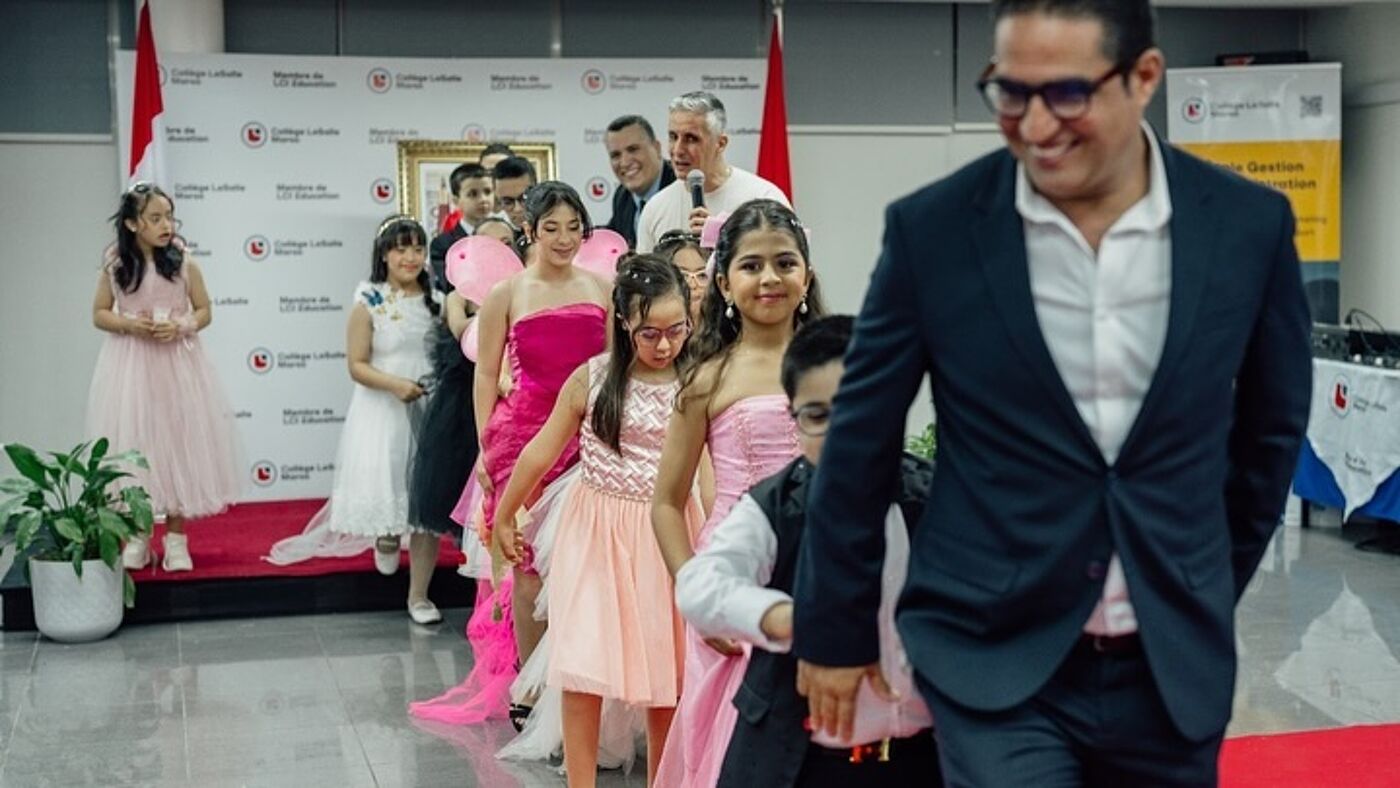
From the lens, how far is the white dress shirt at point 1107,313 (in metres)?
1.91

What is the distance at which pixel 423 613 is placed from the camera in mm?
6789

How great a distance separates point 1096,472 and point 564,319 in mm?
3231

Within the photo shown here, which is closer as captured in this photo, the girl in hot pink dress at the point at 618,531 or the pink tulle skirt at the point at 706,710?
the pink tulle skirt at the point at 706,710

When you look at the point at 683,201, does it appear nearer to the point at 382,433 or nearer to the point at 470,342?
the point at 470,342

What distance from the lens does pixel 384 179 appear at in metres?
8.96

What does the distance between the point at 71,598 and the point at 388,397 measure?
132 centimetres

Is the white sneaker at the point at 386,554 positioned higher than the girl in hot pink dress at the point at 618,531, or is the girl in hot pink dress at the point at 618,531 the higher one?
the girl in hot pink dress at the point at 618,531

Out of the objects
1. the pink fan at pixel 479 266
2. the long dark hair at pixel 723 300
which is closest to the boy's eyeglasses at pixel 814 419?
the long dark hair at pixel 723 300

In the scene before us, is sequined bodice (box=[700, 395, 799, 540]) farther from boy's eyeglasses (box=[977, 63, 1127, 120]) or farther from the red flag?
the red flag

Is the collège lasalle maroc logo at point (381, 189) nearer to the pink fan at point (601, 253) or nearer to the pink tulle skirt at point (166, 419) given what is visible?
the pink tulle skirt at point (166, 419)

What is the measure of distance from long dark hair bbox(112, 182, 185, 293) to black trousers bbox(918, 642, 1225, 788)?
539 cm

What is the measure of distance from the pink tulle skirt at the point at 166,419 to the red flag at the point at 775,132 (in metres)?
3.22

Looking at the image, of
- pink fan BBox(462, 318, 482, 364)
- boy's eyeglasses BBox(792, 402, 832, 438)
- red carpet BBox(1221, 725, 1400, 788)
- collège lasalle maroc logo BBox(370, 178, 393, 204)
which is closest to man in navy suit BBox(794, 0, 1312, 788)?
boy's eyeglasses BBox(792, 402, 832, 438)

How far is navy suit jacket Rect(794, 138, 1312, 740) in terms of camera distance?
6.28ft
